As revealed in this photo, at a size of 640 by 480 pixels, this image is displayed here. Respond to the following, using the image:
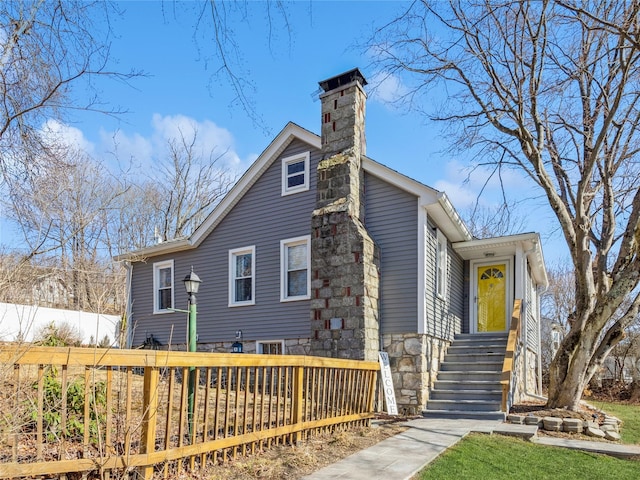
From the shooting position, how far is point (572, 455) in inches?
220

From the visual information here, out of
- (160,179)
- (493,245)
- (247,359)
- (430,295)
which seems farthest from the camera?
(160,179)

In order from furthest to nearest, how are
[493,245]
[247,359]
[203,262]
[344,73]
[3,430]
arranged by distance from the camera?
[203,262] < [493,245] < [344,73] < [247,359] < [3,430]

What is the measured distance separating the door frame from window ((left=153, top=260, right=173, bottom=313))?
25.3 ft

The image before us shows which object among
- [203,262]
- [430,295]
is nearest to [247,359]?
[430,295]

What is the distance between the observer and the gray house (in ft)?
28.6

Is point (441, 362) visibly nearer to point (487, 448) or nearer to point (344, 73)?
point (487, 448)

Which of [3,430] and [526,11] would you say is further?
[526,11]

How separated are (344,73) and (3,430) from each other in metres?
8.61

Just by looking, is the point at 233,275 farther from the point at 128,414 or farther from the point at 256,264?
the point at 128,414

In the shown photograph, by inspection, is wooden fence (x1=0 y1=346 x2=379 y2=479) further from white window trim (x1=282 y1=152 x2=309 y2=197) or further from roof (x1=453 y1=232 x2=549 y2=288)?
roof (x1=453 y1=232 x2=549 y2=288)

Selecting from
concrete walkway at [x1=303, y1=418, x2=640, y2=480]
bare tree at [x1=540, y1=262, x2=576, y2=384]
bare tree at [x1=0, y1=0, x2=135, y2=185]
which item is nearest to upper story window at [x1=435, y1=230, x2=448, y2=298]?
concrete walkway at [x1=303, y1=418, x2=640, y2=480]

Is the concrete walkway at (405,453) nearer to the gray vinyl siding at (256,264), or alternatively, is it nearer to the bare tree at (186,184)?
the gray vinyl siding at (256,264)

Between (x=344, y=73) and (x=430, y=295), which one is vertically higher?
(x=344, y=73)

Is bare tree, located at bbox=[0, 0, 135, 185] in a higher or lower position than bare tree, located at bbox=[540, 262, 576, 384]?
higher
